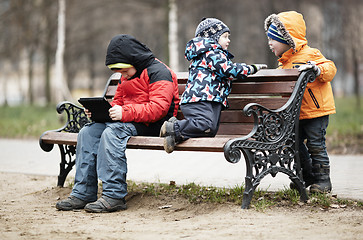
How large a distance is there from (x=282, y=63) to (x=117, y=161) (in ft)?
5.85

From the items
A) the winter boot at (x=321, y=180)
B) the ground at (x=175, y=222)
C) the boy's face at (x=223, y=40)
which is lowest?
the ground at (x=175, y=222)

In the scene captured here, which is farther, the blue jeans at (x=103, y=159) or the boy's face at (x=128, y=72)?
the boy's face at (x=128, y=72)

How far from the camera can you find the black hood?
4.43 meters

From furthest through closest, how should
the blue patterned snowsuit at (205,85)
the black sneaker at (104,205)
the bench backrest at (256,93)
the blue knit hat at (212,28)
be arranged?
the bench backrest at (256,93) < the blue knit hat at (212,28) < the blue patterned snowsuit at (205,85) < the black sneaker at (104,205)

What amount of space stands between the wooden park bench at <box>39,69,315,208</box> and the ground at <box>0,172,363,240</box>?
33cm

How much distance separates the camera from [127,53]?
4453 mm

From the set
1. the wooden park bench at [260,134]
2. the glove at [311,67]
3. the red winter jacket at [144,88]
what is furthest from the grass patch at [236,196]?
the glove at [311,67]

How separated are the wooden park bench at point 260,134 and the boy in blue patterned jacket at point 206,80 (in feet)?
0.54

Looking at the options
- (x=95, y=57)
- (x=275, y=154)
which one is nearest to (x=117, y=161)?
(x=275, y=154)

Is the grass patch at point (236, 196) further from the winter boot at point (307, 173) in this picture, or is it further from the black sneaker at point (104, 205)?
the black sneaker at point (104, 205)

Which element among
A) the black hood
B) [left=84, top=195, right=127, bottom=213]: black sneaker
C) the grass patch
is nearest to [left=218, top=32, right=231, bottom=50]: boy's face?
the black hood

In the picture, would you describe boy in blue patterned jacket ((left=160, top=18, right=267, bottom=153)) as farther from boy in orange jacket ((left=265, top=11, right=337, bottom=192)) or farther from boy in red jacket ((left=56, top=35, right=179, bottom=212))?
boy in orange jacket ((left=265, top=11, right=337, bottom=192))

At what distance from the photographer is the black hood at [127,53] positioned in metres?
4.43

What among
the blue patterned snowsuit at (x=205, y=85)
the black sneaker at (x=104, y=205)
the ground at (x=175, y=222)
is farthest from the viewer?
the blue patterned snowsuit at (x=205, y=85)
